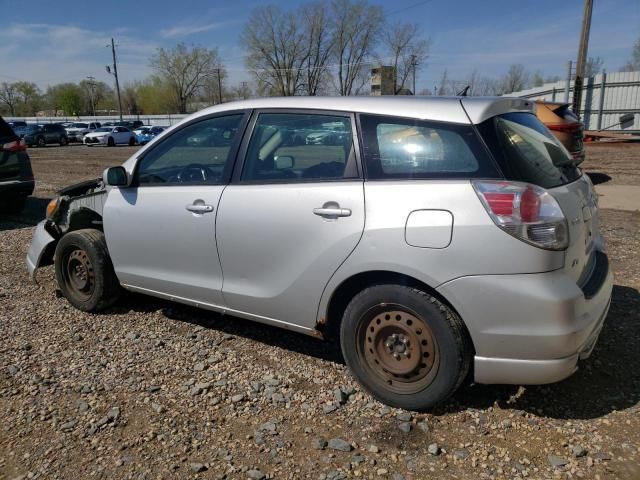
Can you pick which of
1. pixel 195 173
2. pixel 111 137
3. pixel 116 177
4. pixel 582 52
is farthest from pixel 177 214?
pixel 111 137

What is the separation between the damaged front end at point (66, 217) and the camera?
4.33 meters

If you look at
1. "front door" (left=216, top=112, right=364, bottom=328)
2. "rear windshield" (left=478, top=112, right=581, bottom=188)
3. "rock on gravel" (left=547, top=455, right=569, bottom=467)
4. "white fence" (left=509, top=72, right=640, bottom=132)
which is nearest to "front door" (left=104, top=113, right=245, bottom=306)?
"front door" (left=216, top=112, right=364, bottom=328)

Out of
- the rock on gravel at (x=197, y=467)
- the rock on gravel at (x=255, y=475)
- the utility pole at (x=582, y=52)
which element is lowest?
the rock on gravel at (x=255, y=475)

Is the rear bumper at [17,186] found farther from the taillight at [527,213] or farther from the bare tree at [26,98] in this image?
the bare tree at [26,98]

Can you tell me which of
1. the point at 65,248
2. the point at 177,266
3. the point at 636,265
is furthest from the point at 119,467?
the point at 636,265

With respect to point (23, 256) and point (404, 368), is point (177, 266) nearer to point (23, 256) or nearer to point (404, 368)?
point (404, 368)

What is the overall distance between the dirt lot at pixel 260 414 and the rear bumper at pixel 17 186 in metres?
4.72

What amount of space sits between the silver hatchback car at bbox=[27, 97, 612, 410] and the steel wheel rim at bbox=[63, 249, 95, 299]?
81 cm

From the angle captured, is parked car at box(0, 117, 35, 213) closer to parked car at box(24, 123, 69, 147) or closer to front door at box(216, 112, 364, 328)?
front door at box(216, 112, 364, 328)

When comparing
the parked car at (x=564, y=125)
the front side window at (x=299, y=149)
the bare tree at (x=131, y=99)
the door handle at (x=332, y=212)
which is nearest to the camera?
the door handle at (x=332, y=212)

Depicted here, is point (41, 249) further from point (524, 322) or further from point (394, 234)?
point (524, 322)

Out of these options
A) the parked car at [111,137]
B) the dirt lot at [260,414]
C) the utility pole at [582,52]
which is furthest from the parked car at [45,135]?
the dirt lot at [260,414]

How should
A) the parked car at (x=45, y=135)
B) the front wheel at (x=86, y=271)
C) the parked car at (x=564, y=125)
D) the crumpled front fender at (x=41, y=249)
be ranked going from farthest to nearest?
the parked car at (x=45, y=135), the parked car at (x=564, y=125), the crumpled front fender at (x=41, y=249), the front wheel at (x=86, y=271)

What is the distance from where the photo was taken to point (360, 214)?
2758 millimetres
